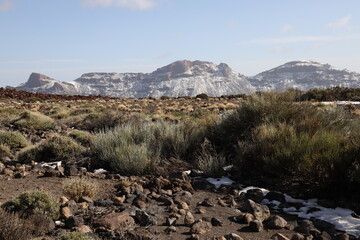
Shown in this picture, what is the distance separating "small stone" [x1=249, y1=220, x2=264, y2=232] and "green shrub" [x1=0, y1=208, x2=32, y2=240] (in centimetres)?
253

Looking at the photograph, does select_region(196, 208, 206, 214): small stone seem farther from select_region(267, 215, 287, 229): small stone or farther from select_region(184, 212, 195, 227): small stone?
select_region(267, 215, 287, 229): small stone

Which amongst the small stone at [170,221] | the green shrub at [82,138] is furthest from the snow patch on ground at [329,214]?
the green shrub at [82,138]

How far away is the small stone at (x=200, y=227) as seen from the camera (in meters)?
4.52

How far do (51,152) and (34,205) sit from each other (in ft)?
16.4

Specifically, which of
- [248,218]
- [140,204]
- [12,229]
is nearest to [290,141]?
[248,218]

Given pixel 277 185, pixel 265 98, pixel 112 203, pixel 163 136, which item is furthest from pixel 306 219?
pixel 265 98

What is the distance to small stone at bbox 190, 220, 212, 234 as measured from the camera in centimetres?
452

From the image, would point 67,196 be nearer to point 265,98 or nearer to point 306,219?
point 306,219

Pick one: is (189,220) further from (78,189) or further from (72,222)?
(78,189)

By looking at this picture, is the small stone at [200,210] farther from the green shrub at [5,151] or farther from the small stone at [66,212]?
the green shrub at [5,151]

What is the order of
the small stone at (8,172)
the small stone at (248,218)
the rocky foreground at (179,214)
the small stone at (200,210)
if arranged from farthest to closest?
the small stone at (8,172) → the small stone at (200,210) → the small stone at (248,218) → the rocky foreground at (179,214)

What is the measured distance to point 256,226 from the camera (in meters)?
4.64

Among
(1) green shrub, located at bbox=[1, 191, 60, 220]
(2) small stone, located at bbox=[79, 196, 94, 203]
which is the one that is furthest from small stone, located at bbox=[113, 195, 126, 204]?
(1) green shrub, located at bbox=[1, 191, 60, 220]

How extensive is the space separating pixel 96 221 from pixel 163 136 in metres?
5.12
